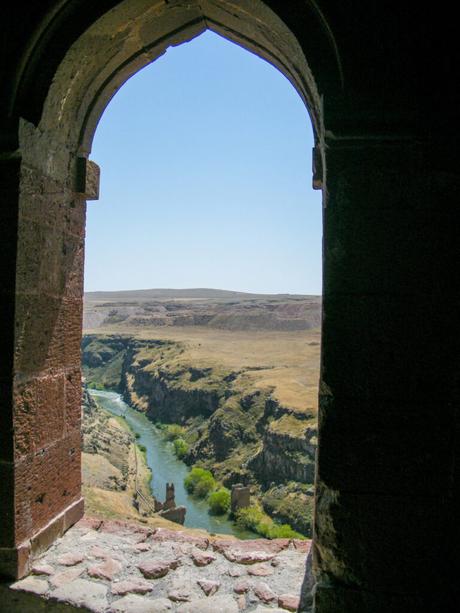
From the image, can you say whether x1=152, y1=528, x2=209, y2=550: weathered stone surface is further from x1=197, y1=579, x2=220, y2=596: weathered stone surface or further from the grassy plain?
the grassy plain

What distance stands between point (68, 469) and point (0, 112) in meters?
2.04

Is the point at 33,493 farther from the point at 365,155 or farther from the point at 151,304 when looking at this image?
the point at 151,304

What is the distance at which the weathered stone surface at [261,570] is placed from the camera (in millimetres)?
2829

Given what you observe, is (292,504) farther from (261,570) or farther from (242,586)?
(242,586)

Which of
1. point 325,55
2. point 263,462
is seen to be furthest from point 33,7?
point 263,462

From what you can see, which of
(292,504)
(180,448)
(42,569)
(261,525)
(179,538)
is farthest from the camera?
(180,448)

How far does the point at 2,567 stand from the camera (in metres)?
2.68

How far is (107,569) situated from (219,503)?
29.6m

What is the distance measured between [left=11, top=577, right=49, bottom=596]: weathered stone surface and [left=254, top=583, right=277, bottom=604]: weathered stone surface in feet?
3.45

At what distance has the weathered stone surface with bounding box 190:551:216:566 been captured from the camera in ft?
9.68

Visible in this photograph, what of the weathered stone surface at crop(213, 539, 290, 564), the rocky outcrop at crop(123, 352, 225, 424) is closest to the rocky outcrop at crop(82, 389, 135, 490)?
the rocky outcrop at crop(123, 352, 225, 424)

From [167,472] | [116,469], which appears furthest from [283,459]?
[116,469]

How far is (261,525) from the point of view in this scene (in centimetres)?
2800

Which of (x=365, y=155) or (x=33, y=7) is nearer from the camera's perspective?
(x=365, y=155)
